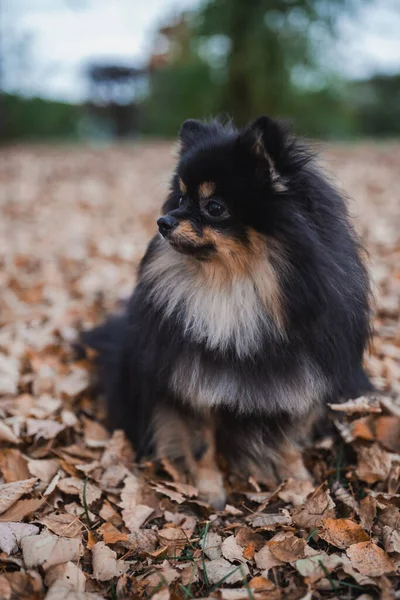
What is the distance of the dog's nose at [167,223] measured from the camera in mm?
2344

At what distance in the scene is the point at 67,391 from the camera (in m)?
3.22

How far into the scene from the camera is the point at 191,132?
2.69 metres

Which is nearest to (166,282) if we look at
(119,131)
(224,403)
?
(224,403)

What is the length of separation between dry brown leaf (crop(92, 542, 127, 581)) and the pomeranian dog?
2.13ft

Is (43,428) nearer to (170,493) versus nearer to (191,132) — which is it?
(170,493)

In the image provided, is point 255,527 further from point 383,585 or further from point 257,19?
point 257,19

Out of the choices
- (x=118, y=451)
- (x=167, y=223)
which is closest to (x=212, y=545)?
(x=118, y=451)

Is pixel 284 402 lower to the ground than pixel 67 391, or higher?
higher

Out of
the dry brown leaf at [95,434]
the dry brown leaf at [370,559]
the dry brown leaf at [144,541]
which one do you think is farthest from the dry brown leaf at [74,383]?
the dry brown leaf at [370,559]

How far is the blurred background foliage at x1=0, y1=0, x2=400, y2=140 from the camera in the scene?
50.1 feet

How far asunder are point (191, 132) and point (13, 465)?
1863 mm

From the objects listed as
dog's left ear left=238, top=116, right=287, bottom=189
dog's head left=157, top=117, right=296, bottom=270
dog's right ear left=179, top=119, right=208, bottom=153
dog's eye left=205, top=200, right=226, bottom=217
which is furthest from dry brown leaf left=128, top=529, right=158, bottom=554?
dog's right ear left=179, top=119, right=208, bottom=153

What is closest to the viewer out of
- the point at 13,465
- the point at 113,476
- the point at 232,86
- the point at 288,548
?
the point at 288,548

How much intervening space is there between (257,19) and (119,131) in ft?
42.2
